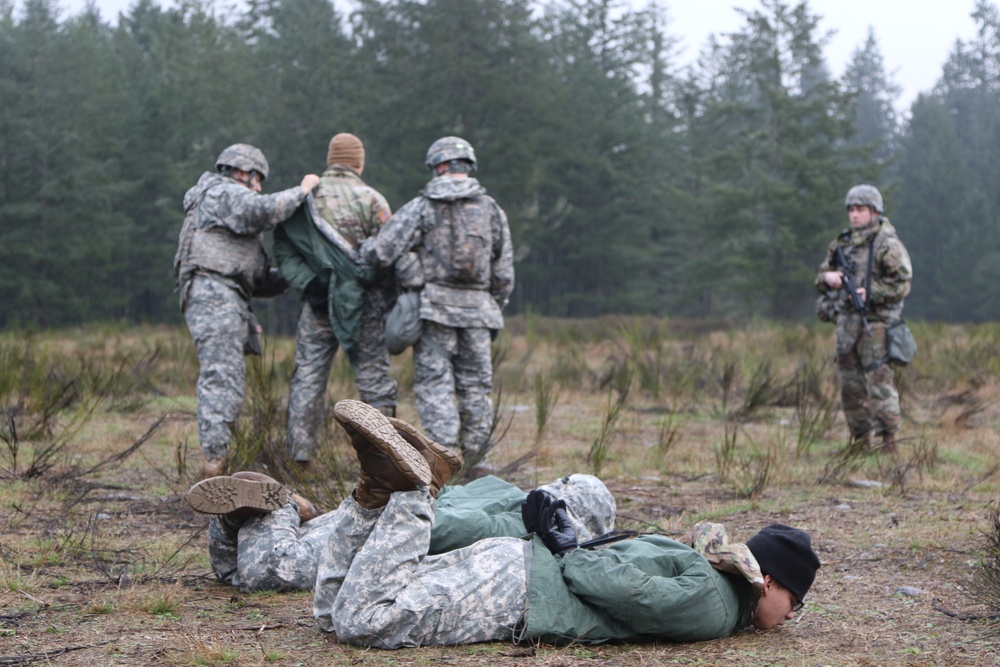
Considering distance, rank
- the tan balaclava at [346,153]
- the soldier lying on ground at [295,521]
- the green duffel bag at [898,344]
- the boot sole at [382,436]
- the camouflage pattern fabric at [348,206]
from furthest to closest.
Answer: the green duffel bag at [898,344]
the tan balaclava at [346,153]
the camouflage pattern fabric at [348,206]
the soldier lying on ground at [295,521]
the boot sole at [382,436]

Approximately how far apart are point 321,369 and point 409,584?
3415 millimetres

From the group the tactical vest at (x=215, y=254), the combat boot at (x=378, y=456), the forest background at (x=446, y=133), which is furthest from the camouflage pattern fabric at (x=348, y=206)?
the forest background at (x=446, y=133)

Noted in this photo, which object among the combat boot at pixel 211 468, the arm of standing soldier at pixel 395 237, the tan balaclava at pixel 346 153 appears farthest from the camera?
the tan balaclava at pixel 346 153

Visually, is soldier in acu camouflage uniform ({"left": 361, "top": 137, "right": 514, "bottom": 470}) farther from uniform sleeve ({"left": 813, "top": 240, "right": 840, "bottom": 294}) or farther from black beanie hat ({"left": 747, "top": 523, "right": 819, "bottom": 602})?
black beanie hat ({"left": 747, "top": 523, "right": 819, "bottom": 602})

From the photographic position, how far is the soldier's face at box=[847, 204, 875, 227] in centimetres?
716

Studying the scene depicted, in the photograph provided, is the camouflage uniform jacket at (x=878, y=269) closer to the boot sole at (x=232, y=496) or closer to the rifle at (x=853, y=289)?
the rifle at (x=853, y=289)

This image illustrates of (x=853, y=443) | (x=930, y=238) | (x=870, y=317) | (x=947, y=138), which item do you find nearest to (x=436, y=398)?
(x=853, y=443)

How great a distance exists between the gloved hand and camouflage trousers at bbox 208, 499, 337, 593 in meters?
0.77

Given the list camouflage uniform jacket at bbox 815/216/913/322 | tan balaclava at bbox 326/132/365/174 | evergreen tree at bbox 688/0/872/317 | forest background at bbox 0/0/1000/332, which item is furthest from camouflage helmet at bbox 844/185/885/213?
evergreen tree at bbox 688/0/872/317

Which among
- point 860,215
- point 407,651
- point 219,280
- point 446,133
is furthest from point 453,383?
point 446,133

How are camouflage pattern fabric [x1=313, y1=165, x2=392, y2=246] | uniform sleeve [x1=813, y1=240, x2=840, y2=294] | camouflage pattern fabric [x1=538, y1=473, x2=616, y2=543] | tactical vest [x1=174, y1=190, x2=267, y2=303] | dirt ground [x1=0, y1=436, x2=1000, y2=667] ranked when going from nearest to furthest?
1. dirt ground [x1=0, y1=436, x2=1000, y2=667]
2. camouflage pattern fabric [x1=538, y1=473, x2=616, y2=543]
3. tactical vest [x1=174, y1=190, x2=267, y2=303]
4. camouflage pattern fabric [x1=313, y1=165, x2=392, y2=246]
5. uniform sleeve [x1=813, y1=240, x2=840, y2=294]

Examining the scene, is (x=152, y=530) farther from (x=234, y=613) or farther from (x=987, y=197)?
(x=987, y=197)

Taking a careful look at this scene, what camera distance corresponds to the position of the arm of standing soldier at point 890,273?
7.12 metres

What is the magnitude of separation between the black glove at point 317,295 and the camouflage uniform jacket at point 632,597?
132 inches
